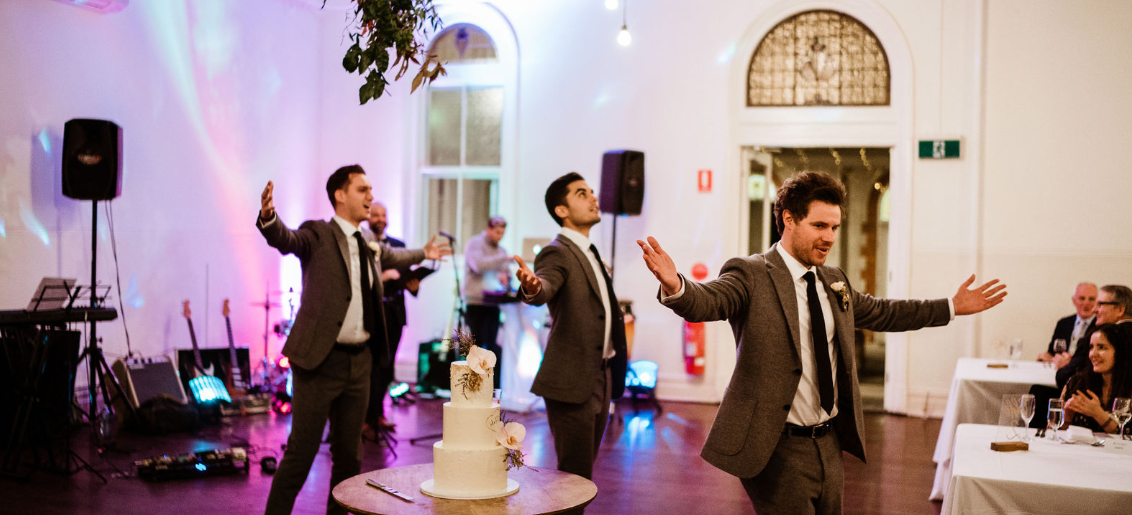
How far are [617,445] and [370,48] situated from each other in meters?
4.51

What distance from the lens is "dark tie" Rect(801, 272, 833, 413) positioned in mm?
2752

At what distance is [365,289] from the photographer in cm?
411

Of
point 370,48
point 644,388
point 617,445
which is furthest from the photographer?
point 644,388

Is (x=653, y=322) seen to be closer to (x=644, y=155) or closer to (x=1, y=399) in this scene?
(x=644, y=155)

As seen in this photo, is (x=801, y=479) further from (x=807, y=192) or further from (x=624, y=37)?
(x=624, y=37)

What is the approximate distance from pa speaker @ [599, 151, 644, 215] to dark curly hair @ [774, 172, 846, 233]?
18.4ft

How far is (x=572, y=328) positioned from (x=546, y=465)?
239 cm

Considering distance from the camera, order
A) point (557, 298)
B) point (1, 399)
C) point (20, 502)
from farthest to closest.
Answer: point (1, 399) < point (20, 502) < point (557, 298)

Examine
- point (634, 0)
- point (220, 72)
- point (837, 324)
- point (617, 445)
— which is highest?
point (634, 0)

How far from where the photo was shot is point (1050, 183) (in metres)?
8.09

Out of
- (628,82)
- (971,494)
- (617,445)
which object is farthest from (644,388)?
(971,494)

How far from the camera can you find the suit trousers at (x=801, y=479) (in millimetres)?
2734

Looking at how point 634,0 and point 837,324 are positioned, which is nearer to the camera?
point 837,324

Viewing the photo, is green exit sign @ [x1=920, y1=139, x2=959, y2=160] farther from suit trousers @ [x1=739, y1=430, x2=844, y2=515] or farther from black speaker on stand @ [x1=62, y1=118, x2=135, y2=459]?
black speaker on stand @ [x1=62, y1=118, x2=135, y2=459]
